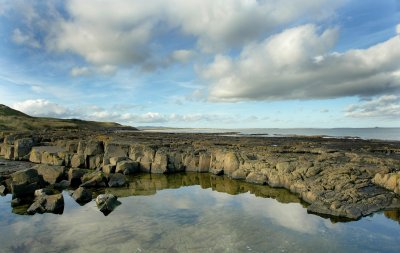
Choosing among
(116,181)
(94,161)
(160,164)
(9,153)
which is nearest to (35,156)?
(9,153)

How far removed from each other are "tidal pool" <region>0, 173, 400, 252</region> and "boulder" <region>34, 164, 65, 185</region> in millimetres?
4410

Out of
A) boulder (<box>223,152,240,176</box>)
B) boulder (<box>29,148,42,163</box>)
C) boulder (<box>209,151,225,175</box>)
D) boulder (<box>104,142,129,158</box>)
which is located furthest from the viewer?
boulder (<box>29,148,42,163</box>)

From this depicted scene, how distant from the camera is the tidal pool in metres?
15.8

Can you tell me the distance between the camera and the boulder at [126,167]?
114 feet

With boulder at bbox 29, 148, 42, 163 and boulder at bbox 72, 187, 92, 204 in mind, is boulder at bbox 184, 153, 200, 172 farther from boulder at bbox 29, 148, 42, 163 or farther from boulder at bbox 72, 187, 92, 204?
boulder at bbox 29, 148, 42, 163

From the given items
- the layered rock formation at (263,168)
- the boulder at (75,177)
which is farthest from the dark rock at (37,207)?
the boulder at (75,177)

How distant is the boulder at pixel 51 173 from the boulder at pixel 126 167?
6.22 metres

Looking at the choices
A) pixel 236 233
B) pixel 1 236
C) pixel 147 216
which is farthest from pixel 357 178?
pixel 1 236

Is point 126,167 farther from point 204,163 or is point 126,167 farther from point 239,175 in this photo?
point 239,175

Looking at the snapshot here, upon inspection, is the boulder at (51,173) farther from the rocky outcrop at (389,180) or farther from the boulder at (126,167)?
the rocky outcrop at (389,180)

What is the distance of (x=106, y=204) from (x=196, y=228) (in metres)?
7.12

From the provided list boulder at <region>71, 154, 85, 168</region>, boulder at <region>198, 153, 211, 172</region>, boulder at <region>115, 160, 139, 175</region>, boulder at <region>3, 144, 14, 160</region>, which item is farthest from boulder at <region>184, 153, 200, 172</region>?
boulder at <region>3, 144, 14, 160</region>

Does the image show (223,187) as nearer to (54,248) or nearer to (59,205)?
(59,205)

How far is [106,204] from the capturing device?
21.8 meters
